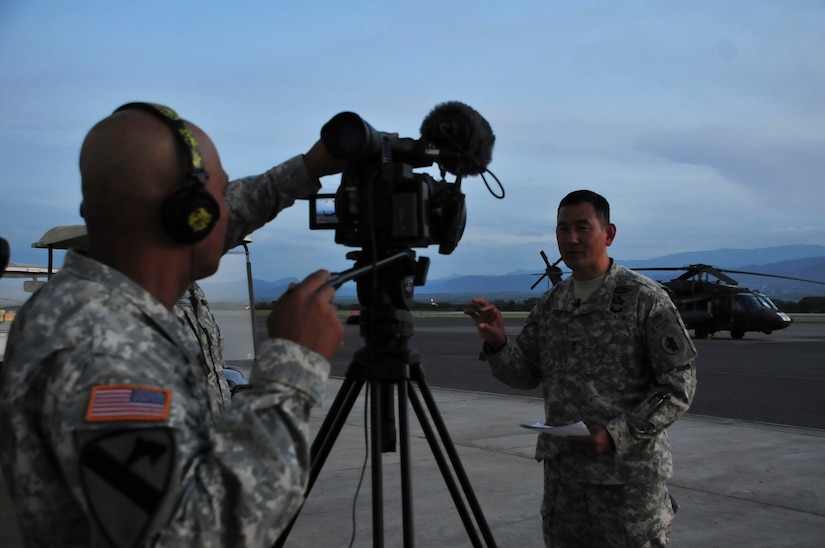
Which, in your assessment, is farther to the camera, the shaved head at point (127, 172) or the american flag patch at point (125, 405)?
the shaved head at point (127, 172)

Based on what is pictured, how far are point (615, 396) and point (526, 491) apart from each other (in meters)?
2.83

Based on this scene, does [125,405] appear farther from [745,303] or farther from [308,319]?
[745,303]

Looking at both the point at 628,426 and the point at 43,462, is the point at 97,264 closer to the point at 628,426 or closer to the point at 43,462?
the point at 43,462

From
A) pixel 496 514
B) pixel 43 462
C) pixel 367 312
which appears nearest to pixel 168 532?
pixel 43 462

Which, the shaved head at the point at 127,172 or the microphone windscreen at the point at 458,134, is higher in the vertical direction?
the microphone windscreen at the point at 458,134

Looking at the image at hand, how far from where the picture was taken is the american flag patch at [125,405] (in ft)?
3.84

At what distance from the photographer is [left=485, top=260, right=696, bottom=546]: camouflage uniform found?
2.93 metres

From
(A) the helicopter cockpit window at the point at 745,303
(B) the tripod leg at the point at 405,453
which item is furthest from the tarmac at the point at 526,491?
(A) the helicopter cockpit window at the point at 745,303

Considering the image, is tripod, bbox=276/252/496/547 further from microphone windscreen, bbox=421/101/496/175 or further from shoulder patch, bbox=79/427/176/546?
shoulder patch, bbox=79/427/176/546

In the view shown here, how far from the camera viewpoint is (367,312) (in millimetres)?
2176

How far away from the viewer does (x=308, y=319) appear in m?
1.41

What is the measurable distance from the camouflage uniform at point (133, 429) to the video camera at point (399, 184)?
621 mm

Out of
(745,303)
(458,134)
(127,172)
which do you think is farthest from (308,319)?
(745,303)

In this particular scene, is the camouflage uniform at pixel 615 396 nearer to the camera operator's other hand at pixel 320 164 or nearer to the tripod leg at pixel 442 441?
the tripod leg at pixel 442 441
